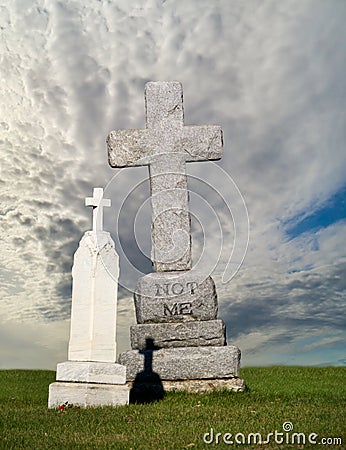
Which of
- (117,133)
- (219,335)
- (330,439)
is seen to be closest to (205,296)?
(219,335)

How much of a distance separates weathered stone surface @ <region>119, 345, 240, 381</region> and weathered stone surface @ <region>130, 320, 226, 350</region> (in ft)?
0.39

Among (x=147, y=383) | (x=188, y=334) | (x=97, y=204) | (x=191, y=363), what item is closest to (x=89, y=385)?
(x=147, y=383)

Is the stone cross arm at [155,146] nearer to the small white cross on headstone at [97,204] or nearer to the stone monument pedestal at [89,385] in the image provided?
the small white cross on headstone at [97,204]

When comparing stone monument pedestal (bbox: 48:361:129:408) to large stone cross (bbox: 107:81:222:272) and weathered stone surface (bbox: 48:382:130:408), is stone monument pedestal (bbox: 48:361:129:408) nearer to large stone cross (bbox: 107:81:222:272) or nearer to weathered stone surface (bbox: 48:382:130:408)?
weathered stone surface (bbox: 48:382:130:408)

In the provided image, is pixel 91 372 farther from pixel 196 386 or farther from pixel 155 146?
pixel 155 146

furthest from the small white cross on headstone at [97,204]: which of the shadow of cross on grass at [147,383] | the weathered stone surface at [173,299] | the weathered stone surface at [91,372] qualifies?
the shadow of cross on grass at [147,383]

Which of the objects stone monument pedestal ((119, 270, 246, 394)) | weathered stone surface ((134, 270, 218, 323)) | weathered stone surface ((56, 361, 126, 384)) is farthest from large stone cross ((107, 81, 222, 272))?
weathered stone surface ((56, 361, 126, 384))

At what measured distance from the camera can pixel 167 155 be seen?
34.1 ft

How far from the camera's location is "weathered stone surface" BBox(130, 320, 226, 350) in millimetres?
9523

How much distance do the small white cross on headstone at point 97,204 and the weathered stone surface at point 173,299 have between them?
56.5 inches

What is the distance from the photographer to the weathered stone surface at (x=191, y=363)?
9352 mm

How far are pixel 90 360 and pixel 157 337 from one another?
5.25 feet

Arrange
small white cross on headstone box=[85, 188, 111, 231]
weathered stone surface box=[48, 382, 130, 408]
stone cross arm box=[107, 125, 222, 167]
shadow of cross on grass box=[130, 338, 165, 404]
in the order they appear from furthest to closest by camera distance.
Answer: stone cross arm box=[107, 125, 222, 167] < shadow of cross on grass box=[130, 338, 165, 404] < small white cross on headstone box=[85, 188, 111, 231] < weathered stone surface box=[48, 382, 130, 408]

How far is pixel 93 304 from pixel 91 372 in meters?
0.98
